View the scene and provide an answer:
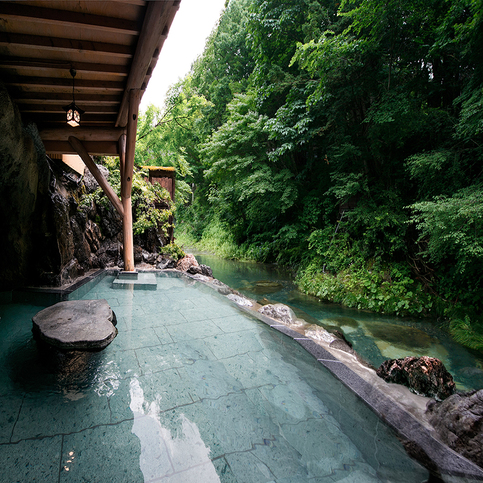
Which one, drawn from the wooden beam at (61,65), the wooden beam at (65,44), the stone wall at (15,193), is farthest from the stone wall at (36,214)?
the wooden beam at (65,44)

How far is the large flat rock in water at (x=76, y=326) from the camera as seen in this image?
2631mm

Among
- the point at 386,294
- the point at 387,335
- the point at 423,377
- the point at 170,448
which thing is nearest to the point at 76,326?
the point at 170,448

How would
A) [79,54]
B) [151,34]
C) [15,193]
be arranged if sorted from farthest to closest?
[15,193]
[79,54]
[151,34]

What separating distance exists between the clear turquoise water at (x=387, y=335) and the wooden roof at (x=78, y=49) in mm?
5296

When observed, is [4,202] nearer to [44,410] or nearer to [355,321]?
[44,410]

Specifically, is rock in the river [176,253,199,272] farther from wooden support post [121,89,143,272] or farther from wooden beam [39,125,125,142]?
wooden beam [39,125,125,142]

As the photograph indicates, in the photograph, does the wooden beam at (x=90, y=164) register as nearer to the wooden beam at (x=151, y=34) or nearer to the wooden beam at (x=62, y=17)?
the wooden beam at (x=151, y=34)

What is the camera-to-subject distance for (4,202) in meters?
3.99

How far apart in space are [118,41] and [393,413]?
442cm

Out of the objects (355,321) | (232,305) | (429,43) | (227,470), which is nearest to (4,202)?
(232,305)

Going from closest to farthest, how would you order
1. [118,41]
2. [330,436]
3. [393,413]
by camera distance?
[330,436], [393,413], [118,41]

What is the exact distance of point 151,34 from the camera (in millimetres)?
2430

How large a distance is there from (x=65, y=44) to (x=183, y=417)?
3697 millimetres

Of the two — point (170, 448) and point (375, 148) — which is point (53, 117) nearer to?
point (170, 448)
